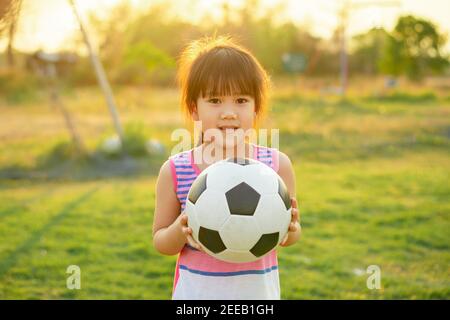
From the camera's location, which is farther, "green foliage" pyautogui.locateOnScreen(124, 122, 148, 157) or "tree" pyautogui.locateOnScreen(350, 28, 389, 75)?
"tree" pyautogui.locateOnScreen(350, 28, 389, 75)

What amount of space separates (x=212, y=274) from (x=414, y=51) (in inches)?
713

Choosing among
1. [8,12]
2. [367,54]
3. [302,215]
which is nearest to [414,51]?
[367,54]

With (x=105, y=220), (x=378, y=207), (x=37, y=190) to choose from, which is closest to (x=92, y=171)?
(x=37, y=190)

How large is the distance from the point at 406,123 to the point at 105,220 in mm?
8159

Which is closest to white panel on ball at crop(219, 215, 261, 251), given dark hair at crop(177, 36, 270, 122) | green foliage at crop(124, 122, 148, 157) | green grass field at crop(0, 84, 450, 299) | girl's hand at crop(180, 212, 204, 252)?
girl's hand at crop(180, 212, 204, 252)

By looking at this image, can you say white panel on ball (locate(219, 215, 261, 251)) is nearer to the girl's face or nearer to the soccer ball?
the soccer ball

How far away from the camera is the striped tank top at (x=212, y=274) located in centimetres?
172

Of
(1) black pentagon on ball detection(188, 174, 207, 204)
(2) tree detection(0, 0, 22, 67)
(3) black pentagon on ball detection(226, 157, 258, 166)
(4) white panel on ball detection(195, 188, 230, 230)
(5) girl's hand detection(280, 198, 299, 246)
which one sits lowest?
(5) girl's hand detection(280, 198, 299, 246)

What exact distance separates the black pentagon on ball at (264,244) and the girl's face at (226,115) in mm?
339

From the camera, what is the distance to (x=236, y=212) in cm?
160

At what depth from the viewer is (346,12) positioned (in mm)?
16094

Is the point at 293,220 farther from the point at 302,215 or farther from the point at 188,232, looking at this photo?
the point at 302,215

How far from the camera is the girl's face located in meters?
1.73

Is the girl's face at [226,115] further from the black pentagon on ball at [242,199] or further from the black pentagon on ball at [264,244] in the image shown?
the black pentagon on ball at [264,244]
